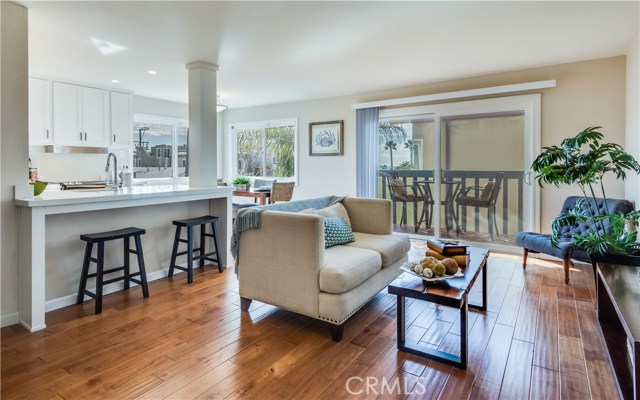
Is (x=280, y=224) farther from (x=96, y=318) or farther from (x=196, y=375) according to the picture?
(x=96, y=318)

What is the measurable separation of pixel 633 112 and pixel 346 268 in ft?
11.6

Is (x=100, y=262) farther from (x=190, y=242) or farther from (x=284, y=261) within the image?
(x=284, y=261)

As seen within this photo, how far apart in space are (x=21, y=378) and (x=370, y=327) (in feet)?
6.80

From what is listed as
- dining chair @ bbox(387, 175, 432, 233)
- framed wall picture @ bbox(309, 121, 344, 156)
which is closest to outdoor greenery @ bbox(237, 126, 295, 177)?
framed wall picture @ bbox(309, 121, 344, 156)

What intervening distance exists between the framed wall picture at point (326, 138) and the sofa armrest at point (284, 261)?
3.75m

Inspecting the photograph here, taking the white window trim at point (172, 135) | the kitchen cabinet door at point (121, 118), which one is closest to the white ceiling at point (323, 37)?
the kitchen cabinet door at point (121, 118)

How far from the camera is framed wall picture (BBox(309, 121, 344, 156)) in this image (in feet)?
19.8

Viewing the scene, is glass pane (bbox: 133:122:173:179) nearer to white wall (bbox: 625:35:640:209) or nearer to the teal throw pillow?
the teal throw pillow

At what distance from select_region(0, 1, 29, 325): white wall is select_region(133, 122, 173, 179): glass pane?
3877 mm

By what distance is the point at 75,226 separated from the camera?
2.91 meters

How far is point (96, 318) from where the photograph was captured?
2615mm

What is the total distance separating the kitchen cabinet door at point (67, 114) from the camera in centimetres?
493

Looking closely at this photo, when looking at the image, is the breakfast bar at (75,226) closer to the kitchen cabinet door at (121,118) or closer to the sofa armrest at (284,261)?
the sofa armrest at (284,261)

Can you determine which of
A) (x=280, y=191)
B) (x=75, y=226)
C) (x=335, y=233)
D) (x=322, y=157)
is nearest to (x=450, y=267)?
(x=335, y=233)
